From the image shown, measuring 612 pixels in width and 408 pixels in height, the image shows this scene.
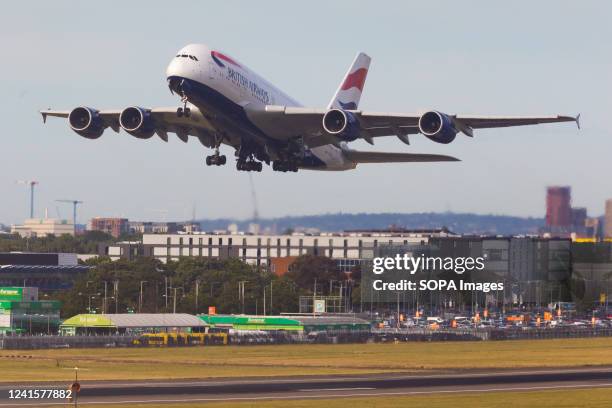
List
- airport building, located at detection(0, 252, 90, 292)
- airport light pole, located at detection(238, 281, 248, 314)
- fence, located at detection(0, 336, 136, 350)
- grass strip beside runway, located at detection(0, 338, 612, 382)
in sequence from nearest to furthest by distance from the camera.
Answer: grass strip beside runway, located at detection(0, 338, 612, 382), fence, located at detection(0, 336, 136, 350), airport light pole, located at detection(238, 281, 248, 314), airport building, located at detection(0, 252, 90, 292)

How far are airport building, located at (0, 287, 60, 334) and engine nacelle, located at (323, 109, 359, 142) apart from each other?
6132cm

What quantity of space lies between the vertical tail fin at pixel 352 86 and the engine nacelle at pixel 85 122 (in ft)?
66.0

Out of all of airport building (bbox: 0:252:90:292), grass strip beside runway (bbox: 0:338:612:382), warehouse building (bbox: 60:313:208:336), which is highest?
airport building (bbox: 0:252:90:292)

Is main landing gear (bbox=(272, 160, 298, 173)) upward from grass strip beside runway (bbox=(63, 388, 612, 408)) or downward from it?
upward

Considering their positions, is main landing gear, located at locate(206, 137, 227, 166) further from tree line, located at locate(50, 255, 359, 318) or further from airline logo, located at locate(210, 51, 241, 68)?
tree line, located at locate(50, 255, 359, 318)

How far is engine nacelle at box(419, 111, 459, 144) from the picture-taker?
74875 mm

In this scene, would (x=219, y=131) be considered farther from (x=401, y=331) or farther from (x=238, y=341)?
(x=401, y=331)

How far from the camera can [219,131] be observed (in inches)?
3120

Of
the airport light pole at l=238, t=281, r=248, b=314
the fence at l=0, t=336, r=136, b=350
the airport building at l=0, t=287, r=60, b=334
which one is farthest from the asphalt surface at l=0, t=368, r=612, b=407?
the airport light pole at l=238, t=281, r=248, b=314

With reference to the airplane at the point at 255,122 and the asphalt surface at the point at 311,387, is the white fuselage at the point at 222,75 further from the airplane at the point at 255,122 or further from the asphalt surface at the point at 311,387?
the asphalt surface at the point at 311,387

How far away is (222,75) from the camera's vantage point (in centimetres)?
7412

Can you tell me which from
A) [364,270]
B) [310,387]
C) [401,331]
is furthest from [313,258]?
[310,387]

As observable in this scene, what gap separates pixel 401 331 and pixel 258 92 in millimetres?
65796

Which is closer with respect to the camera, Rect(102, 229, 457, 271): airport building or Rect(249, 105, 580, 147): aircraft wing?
Rect(249, 105, 580, 147): aircraft wing
